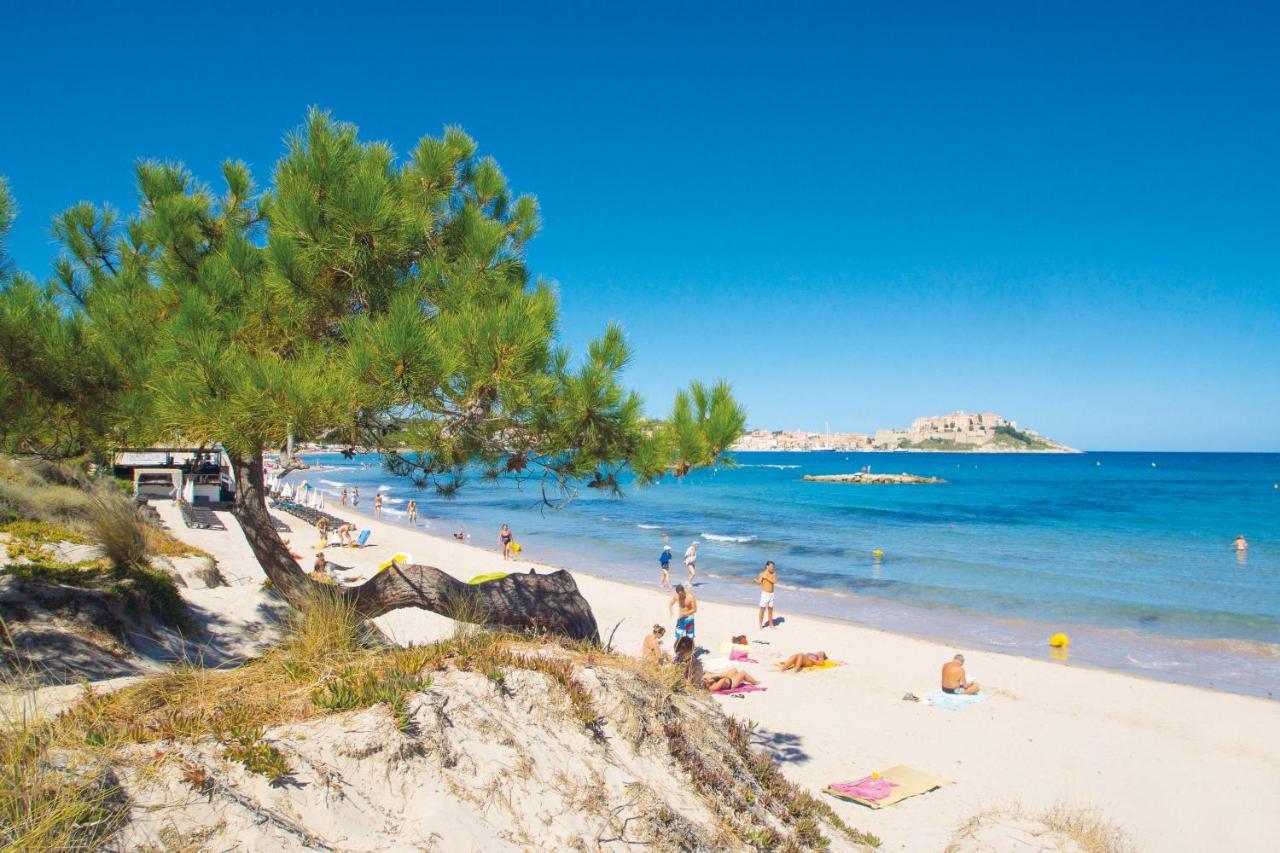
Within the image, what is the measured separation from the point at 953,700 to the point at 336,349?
383 inches

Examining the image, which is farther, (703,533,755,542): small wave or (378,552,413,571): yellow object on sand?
(703,533,755,542): small wave

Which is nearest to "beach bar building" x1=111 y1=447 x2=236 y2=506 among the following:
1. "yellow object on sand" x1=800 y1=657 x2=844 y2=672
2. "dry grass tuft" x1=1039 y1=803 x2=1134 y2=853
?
"yellow object on sand" x1=800 y1=657 x2=844 y2=672

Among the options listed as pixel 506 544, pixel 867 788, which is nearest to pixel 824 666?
pixel 867 788

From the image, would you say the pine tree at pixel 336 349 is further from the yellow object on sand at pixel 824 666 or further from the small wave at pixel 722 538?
the small wave at pixel 722 538

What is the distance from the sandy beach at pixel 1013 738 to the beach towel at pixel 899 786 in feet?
0.30

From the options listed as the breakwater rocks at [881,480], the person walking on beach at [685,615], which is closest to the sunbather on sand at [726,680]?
the person walking on beach at [685,615]

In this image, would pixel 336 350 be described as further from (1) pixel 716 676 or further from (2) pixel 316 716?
(1) pixel 716 676

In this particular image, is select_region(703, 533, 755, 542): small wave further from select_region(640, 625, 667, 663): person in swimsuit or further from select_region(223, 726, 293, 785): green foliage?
select_region(223, 726, 293, 785): green foliage

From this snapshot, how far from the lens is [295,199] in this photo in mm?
4723

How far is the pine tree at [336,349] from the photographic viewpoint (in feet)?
13.5

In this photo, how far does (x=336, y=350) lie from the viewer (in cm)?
475

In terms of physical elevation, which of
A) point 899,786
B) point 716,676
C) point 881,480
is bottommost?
point 881,480

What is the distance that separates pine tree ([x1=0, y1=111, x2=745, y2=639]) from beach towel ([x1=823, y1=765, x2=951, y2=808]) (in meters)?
3.62

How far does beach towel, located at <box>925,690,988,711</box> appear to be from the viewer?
10484 mm
